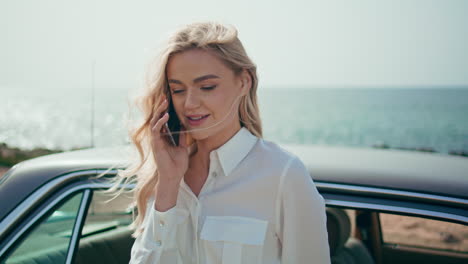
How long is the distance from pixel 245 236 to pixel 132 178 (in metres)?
0.82

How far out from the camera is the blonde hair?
196 cm

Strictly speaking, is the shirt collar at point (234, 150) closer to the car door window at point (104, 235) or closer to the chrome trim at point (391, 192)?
the chrome trim at point (391, 192)

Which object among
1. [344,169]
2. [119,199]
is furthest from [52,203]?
[344,169]

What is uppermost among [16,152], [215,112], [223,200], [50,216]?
[215,112]

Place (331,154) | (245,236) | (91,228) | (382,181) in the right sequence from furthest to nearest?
(91,228) → (331,154) → (382,181) → (245,236)

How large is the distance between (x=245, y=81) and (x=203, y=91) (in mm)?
238

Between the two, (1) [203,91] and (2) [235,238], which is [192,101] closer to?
(1) [203,91]

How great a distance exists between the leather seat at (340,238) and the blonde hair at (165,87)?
838 mm

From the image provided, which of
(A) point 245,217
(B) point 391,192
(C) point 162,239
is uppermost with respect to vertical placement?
(B) point 391,192

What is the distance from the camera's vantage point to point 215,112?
196 cm

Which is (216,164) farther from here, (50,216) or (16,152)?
(16,152)

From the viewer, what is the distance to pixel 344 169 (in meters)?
2.01

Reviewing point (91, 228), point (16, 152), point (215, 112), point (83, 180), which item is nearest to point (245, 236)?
point (215, 112)

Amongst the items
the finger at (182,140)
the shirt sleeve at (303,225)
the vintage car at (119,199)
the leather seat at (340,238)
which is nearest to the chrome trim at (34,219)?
the vintage car at (119,199)
